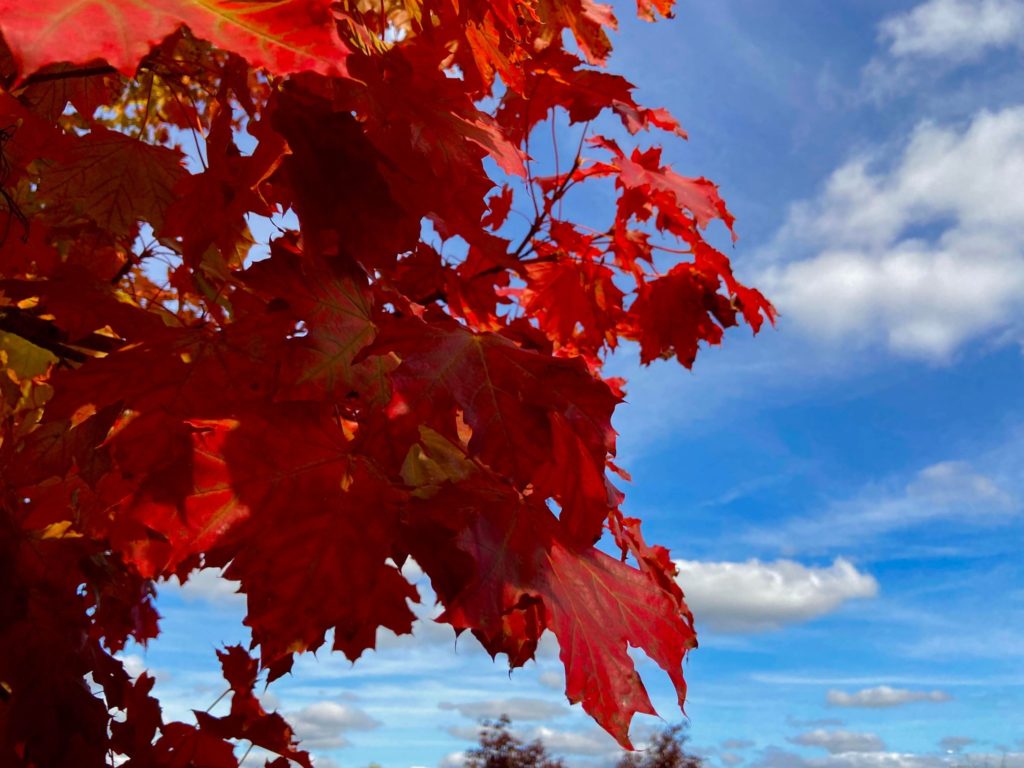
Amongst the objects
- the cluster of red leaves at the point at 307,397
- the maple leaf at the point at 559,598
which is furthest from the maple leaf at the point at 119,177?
the maple leaf at the point at 559,598

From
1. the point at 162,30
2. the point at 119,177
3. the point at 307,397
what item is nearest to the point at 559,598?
the point at 307,397

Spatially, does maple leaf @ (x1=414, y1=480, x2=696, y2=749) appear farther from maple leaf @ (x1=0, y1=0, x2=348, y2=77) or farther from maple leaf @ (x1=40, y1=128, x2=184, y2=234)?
maple leaf @ (x1=40, y1=128, x2=184, y2=234)

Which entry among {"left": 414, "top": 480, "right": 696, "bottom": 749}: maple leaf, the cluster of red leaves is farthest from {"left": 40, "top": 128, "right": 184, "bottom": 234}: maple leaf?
{"left": 414, "top": 480, "right": 696, "bottom": 749}: maple leaf

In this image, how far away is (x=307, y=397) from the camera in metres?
1.70

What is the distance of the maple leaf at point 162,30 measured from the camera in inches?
39.7

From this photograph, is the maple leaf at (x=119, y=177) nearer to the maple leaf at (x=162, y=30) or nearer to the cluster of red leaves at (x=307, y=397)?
the cluster of red leaves at (x=307, y=397)

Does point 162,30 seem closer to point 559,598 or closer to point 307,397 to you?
point 307,397

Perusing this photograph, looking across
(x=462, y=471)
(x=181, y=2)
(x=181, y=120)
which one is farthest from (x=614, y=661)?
(x=181, y=120)

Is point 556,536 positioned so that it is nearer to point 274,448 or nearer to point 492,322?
point 274,448

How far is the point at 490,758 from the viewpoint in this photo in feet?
27.6

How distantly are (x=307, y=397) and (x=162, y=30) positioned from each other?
30.1 inches

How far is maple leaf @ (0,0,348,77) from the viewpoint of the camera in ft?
3.31

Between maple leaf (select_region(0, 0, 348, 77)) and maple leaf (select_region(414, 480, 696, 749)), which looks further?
maple leaf (select_region(414, 480, 696, 749))

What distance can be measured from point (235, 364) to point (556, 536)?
2.37ft
